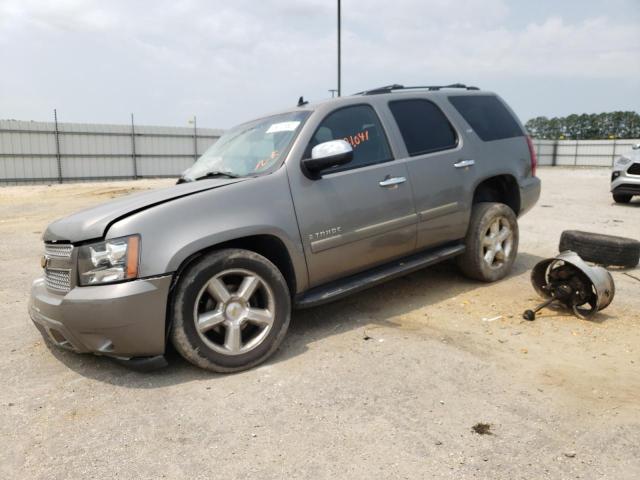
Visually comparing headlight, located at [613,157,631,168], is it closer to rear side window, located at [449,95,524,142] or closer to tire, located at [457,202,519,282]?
rear side window, located at [449,95,524,142]

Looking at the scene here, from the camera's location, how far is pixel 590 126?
214 ft

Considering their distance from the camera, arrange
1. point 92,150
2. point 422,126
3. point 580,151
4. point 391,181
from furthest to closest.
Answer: point 580,151 → point 92,150 → point 422,126 → point 391,181

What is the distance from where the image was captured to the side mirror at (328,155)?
3580 mm

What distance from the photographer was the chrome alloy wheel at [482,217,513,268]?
5008 millimetres

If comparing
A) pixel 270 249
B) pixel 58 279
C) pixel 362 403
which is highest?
pixel 270 249

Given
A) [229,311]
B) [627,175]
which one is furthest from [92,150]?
[229,311]

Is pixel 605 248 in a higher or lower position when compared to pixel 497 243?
lower

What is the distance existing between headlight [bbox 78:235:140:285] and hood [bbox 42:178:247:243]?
0.09m

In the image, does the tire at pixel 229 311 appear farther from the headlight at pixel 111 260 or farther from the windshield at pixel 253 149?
the windshield at pixel 253 149

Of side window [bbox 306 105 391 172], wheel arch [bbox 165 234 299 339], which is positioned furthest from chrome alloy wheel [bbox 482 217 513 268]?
wheel arch [bbox 165 234 299 339]

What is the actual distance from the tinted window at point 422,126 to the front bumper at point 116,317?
240 centimetres

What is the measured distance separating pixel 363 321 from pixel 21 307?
316cm

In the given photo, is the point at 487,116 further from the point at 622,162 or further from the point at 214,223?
the point at 622,162

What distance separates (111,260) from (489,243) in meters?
3.49
